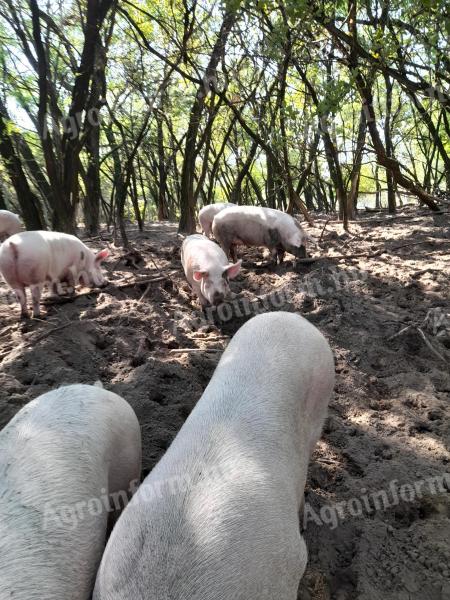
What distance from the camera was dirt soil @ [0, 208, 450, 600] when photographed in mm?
2283

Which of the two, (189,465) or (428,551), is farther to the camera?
(428,551)

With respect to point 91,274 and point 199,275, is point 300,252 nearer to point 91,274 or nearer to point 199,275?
point 199,275

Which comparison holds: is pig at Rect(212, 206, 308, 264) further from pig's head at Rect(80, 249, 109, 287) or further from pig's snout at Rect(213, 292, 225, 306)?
pig's head at Rect(80, 249, 109, 287)

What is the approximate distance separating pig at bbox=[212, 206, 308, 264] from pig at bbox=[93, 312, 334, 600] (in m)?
5.40

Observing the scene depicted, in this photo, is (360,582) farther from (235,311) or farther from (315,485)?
(235,311)

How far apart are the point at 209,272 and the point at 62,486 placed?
401 cm

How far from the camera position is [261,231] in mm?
7996

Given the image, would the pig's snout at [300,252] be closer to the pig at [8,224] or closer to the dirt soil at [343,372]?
the dirt soil at [343,372]

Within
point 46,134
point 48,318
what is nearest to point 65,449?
point 48,318

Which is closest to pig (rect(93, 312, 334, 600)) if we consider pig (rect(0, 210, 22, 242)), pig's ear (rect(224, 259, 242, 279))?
pig's ear (rect(224, 259, 242, 279))

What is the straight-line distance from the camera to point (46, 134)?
790 centimetres

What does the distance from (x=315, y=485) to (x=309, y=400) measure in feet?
2.21

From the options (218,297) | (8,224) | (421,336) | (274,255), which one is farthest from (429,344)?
(8,224)

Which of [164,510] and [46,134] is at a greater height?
[46,134]
